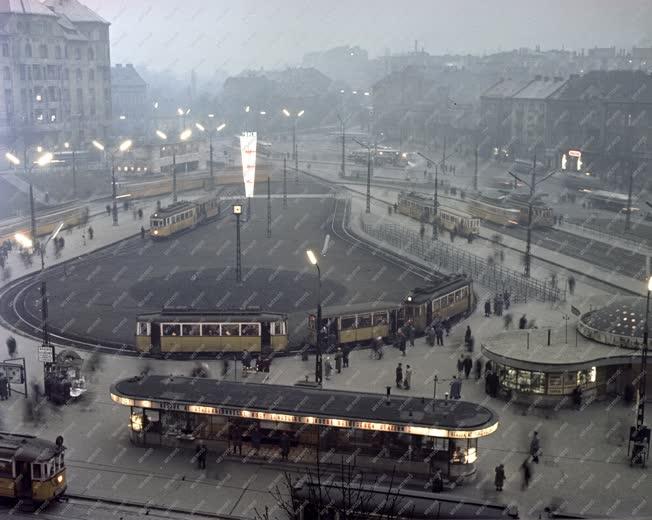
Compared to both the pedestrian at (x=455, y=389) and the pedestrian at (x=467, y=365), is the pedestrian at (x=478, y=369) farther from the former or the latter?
the pedestrian at (x=455, y=389)

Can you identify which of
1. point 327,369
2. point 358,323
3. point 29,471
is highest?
point 29,471

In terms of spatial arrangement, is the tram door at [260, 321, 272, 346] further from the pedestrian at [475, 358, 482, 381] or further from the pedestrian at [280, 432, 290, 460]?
the pedestrian at [280, 432, 290, 460]

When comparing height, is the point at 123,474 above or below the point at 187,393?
below

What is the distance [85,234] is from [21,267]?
10381mm

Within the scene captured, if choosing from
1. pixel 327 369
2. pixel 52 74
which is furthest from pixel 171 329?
pixel 52 74

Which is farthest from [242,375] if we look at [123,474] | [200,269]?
[200,269]

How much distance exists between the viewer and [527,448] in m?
25.0

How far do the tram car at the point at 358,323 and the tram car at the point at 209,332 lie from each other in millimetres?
1769

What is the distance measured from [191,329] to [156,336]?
4.23 ft

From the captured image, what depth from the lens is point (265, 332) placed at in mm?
33125

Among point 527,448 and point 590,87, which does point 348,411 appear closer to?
point 527,448

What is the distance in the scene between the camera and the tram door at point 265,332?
109 ft

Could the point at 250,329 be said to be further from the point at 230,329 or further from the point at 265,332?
the point at 230,329

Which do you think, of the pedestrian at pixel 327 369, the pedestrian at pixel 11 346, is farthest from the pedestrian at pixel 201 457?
the pedestrian at pixel 11 346
